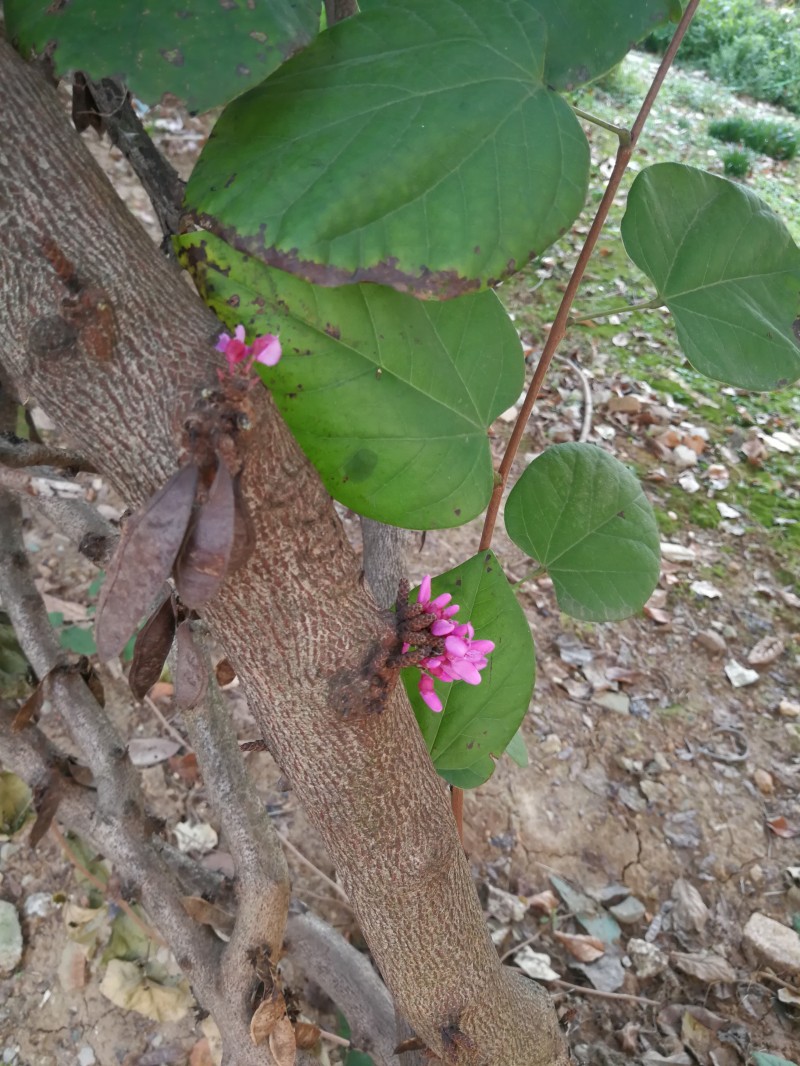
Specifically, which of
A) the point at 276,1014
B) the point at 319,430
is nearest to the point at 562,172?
the point at 319,430

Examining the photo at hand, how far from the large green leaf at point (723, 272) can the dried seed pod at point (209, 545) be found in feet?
1.47

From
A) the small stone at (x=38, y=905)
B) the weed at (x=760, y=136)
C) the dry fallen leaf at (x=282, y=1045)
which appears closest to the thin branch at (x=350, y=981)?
the dry fallen leaf at (x=282, y=1045)

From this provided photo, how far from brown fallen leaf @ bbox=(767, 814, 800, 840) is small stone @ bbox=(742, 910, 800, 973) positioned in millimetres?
188

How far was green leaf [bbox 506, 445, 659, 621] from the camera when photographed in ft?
2.47

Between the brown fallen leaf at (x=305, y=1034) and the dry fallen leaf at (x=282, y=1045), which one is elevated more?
the dry fallen leaf at (x=282, y=1045)

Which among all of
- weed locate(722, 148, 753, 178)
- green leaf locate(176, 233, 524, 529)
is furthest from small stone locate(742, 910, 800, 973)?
weed locate(722, 148, 753, 178)

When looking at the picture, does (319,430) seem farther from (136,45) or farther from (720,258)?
(720,258)

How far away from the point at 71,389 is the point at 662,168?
0.50m

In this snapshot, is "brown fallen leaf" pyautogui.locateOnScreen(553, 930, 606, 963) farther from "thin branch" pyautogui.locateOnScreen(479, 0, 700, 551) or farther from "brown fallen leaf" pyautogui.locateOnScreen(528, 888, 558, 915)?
"thin branch" pyautogui.locateOnScreen(479, 0, 700, 551)

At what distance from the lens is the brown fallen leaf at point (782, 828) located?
1.45 m

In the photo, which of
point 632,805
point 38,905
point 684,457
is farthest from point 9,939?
point 684,457

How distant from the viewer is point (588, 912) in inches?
50.8

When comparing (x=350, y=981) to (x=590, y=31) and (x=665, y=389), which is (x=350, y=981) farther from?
(x=665, y=389)

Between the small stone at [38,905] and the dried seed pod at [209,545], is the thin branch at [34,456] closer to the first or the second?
the dried seed pod at [209,545]
